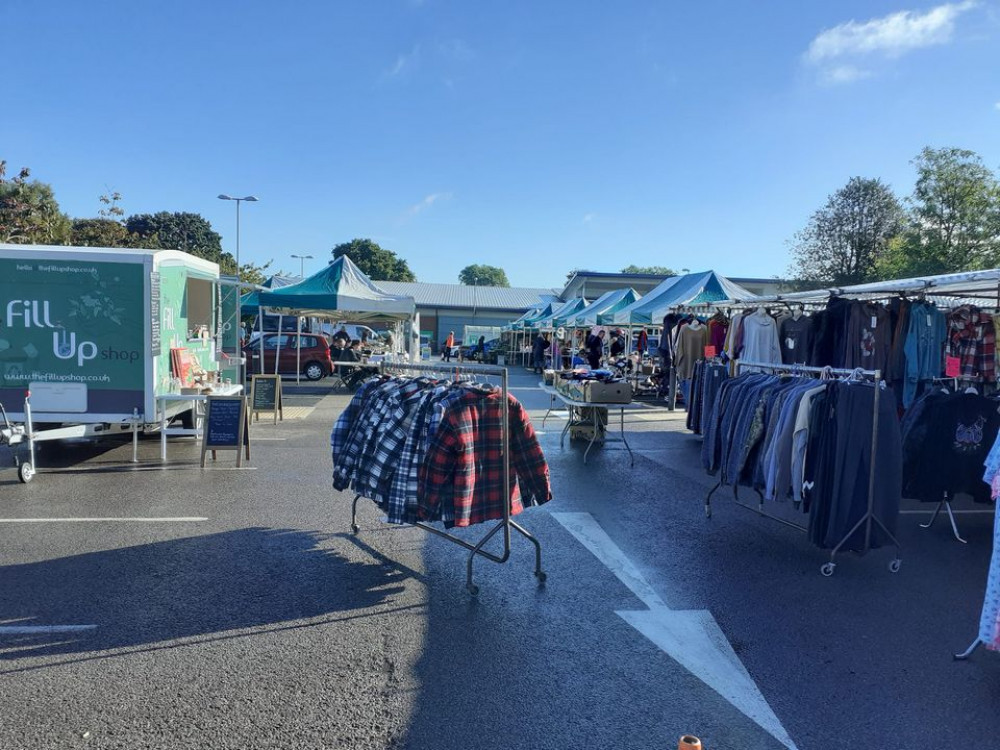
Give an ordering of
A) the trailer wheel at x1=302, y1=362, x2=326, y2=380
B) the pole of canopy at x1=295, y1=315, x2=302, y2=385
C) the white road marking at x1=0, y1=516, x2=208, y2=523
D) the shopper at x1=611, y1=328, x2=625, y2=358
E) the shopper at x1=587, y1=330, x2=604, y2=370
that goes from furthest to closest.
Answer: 1. the shopper at x1=611, y1=328, x2=625, y2=358
2. the shopper at x1=587, y1=330, x2=604, y2=370
3. the trailer wheel at x1=302, y1=362, x2=326, y2=380
4. the pole of canopy at x1=295, y1=315, x2=302, y2=385
5. the white road marking at x1=0, y1=516, x2=208, y2=523

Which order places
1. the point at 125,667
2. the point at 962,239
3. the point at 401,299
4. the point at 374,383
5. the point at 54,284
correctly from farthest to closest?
the point at 962,239
the point at 401,299
the point at 54,284
the point at 374,383
the point at 125,667

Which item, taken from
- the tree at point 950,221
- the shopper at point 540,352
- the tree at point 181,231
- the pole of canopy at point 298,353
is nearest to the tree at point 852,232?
the tree at point 950,221

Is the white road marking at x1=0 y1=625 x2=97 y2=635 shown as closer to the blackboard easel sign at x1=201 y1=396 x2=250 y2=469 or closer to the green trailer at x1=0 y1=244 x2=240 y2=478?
the blackboard easel sign at x1=201 y1=396 x2=250 y2=469

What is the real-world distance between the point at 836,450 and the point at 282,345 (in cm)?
1908

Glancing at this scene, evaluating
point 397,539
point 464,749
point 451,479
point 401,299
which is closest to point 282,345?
point 401,299

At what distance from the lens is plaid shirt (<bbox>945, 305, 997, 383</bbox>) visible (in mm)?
7594

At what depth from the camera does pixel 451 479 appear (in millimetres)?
4410

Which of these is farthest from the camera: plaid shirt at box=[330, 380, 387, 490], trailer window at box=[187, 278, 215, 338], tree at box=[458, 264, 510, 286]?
tree at box=[458, 264, 510, 286]

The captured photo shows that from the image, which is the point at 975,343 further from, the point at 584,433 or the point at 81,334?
the point at 81,334

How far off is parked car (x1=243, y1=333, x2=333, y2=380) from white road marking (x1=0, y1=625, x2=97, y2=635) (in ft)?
58.0

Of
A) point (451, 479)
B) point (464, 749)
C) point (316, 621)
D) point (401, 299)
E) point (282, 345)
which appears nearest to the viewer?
point (464, 749)

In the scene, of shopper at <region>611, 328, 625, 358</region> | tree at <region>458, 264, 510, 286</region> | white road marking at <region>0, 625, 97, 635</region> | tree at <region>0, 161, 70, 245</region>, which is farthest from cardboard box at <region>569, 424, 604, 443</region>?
tree at <region>458, 264, 510, 286</region>

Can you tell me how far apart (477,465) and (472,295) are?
5519cm

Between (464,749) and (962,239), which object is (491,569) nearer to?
(464,749)
